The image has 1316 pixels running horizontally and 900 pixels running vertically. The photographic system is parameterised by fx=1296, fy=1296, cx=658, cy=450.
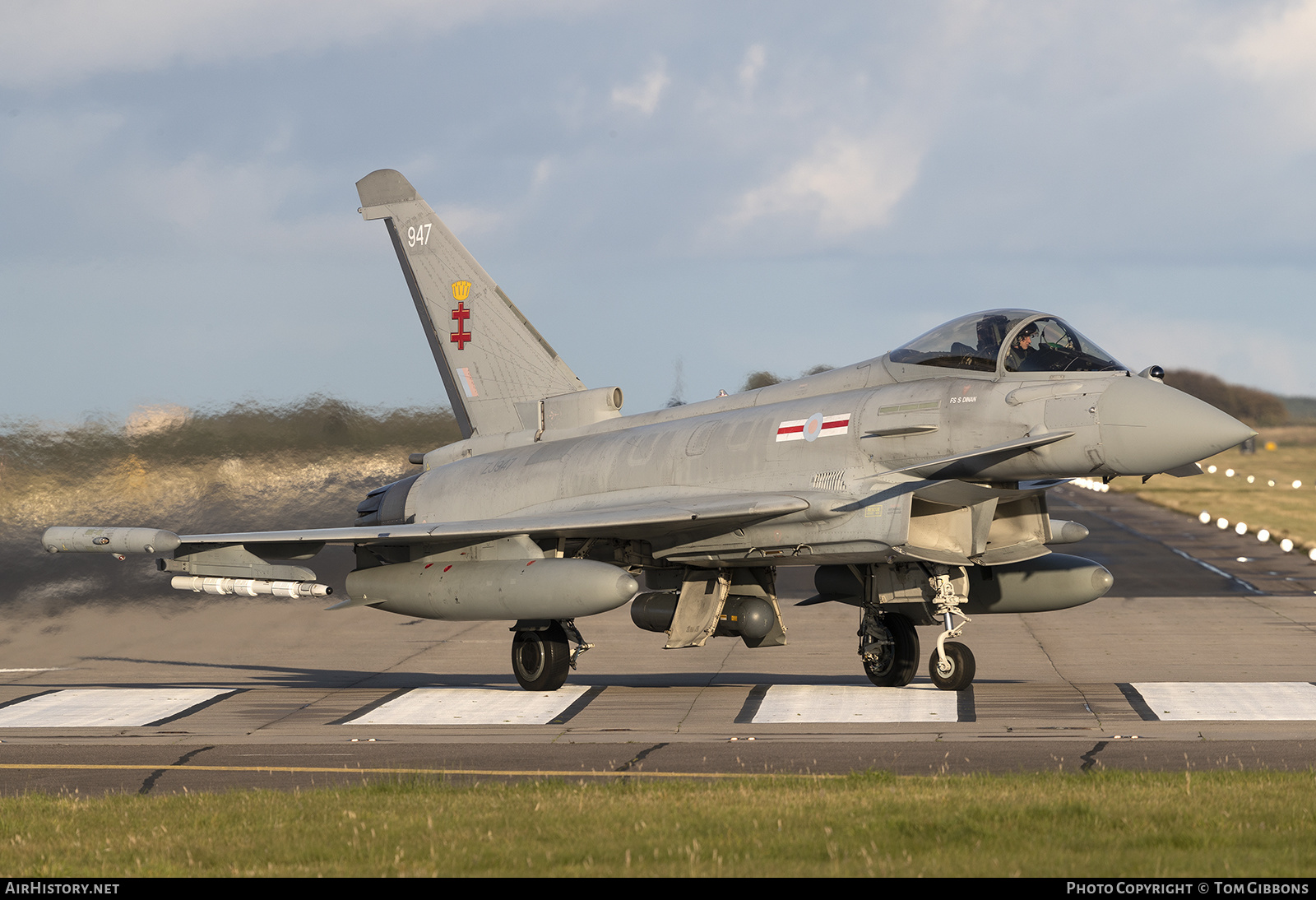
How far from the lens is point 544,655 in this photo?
619 inches

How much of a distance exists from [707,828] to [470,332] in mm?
12947

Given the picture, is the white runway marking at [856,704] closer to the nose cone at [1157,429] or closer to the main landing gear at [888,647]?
the main landing gear at [888,647]

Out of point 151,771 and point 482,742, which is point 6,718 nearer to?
point 151,771

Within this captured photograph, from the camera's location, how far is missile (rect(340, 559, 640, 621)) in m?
13.8

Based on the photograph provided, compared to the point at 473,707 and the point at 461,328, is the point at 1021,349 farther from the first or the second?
the point at 461,328

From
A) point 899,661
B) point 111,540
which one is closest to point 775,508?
point 899,661

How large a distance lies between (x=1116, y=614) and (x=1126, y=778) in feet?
58.9

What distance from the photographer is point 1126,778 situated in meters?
8.34

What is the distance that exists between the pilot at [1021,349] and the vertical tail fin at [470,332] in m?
6.97

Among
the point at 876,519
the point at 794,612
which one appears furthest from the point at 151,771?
the point at 794,612

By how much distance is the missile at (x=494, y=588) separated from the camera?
13812 millimetres

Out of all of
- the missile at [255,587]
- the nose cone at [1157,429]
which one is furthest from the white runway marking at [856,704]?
the missile at [255,587]

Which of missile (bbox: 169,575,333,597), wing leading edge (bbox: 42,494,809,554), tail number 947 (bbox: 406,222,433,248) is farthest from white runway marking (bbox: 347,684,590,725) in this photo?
tail number 947 (bbox: 406,222,433,248)
